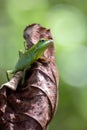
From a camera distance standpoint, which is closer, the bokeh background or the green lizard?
the green lizard

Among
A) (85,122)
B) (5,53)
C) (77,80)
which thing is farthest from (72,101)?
(5,53)

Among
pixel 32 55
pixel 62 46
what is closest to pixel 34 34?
pixel 32 55

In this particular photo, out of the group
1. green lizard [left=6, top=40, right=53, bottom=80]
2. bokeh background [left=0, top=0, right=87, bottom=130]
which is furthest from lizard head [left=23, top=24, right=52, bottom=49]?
bokeh background [left=0, top=0, right=87, bottom=130]

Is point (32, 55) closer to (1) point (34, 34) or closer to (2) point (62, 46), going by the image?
(1) point (34, 34)

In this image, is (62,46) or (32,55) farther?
(62,46)

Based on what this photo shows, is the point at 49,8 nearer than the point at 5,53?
No

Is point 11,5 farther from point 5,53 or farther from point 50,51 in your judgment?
point 50,51

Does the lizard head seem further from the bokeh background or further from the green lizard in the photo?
the bokeh background

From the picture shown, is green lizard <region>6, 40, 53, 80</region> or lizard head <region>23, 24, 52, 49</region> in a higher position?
lizard head <region>23, 24, 52, 49</region>
